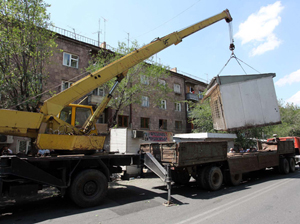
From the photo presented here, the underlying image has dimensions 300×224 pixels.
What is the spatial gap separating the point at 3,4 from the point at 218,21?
1075 centimetres

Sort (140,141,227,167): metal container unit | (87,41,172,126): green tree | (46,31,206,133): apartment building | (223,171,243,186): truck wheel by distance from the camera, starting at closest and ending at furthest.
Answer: (140,141,227,167): metal container unit → (223,171,243,186): truck wheel → (87,41,172,126): green tree → (46,31,206,133): apartment building

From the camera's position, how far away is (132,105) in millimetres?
24547

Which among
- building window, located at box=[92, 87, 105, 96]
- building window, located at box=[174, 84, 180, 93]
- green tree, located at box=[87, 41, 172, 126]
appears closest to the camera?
green tree, located at box=[87, 41, 172, 126]

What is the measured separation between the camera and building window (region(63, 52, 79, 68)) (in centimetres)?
2000

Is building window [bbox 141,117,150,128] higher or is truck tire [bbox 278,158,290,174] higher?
building window [bbox 141,117,150,128]

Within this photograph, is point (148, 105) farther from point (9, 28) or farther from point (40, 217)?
point (40, 217)

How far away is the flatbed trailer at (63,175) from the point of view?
5.17 meters

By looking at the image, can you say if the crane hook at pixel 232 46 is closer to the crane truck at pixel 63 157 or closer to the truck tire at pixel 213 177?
the truck tire at pixel 213 177

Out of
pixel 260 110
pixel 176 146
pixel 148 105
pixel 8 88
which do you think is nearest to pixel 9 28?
pixel 8 88

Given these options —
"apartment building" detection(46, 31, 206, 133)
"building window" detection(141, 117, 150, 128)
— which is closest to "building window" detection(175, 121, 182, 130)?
"apartment building" detection(46, 31, 206, 133)

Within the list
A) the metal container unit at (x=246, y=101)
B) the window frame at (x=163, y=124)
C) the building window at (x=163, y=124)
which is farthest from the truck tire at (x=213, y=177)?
the building window at (x=163, y=124)

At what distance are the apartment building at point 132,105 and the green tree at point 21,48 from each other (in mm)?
2337

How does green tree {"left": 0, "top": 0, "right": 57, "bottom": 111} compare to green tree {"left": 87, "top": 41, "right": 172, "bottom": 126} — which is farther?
green tree {"left": 87, "top": 41, "right": 172, "bottom": 126}

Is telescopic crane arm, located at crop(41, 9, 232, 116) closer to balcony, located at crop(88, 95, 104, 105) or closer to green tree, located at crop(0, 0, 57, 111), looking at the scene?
green tree, located at crop(0, 0, 57, 111)
